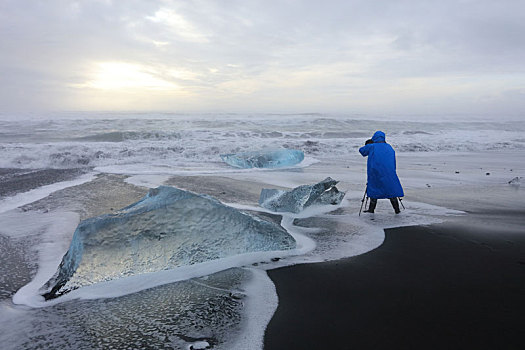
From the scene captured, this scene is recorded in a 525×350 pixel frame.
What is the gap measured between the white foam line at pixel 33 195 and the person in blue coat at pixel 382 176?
514 centimetres

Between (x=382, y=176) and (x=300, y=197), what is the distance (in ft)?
3.90

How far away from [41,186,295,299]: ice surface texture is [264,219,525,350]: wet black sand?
507mm

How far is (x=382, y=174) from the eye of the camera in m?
4.85

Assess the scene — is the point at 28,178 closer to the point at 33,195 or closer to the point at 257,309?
the point at 33,195

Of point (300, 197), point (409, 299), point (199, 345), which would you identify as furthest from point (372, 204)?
point (199, 345)

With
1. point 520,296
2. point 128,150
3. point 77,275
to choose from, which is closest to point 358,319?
point 520,296

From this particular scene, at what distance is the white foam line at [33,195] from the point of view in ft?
16.7

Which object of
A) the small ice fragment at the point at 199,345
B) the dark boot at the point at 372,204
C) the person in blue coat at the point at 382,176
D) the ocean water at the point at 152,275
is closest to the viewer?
the small ice fragment at the point at 199,345

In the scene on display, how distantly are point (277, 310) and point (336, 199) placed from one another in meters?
3.33

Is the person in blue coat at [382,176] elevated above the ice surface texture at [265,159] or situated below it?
above

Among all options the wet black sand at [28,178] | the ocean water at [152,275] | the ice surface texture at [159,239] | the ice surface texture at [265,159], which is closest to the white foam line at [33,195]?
the ocean water at [152,275]

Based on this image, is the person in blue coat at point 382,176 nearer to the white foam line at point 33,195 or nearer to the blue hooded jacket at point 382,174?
the blue hooded jacket at point 382,174

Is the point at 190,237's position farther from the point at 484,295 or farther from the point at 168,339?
the point at 484,295

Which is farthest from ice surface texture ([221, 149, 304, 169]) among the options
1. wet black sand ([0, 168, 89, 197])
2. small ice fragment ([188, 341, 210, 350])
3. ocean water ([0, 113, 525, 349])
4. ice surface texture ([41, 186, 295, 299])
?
small ice fragment ([188, 341, 210, 350])
